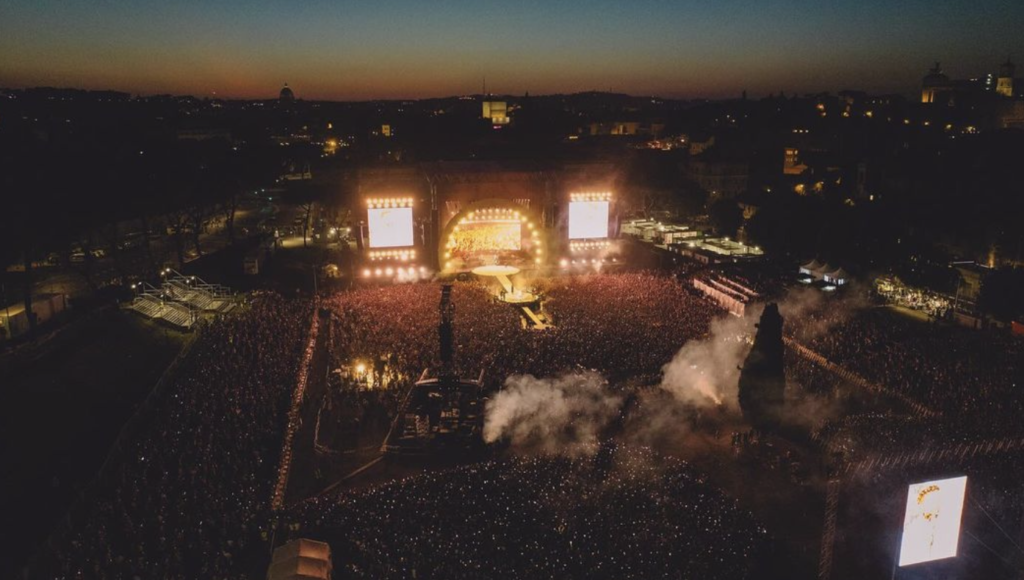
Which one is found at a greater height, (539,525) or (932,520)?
(932,520)

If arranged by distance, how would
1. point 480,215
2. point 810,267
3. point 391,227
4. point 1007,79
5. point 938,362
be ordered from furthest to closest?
point 1007,79 < point 480,215 < point 391,227 < point 810,267 < point 938,362

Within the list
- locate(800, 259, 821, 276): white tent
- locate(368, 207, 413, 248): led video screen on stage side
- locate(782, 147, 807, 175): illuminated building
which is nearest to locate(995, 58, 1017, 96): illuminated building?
locate(782, 147, 807, 175): illuminated building

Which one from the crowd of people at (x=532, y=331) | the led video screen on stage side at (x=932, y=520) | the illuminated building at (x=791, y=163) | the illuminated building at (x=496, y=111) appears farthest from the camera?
the illuminated building at (x=496, y=111)

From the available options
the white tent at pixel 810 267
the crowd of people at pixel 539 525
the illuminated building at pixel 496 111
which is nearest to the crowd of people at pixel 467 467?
the crowd of people at pixel 539 525

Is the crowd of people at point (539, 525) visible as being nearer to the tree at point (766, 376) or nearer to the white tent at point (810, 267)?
the tree at point (766, 376)

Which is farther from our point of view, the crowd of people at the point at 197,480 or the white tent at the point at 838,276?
the white tent at the point at 838,276

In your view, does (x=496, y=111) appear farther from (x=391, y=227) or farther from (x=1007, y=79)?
(x=391, y=227)

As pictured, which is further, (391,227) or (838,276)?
(391,227)

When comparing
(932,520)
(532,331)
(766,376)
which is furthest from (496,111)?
(932,520)
